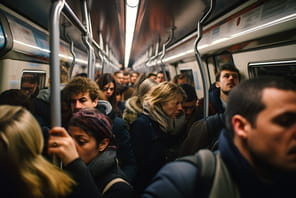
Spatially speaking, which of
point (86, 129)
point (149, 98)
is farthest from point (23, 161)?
point (149, 98)

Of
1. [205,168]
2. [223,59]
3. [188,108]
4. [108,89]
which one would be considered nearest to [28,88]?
[108,89]

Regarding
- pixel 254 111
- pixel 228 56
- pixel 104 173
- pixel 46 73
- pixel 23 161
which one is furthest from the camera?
pixel 46 73

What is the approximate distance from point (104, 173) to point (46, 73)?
2.58m

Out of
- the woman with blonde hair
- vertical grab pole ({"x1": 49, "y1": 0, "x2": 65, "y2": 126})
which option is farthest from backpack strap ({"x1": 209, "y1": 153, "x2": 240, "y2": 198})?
the woman with blonde hair

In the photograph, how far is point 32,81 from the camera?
2898 mm

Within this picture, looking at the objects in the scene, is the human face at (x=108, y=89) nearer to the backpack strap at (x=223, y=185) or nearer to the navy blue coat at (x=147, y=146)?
the navy blue coat at (x=147, y=146)

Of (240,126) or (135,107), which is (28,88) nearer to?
(135,107)

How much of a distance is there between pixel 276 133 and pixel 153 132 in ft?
3.88

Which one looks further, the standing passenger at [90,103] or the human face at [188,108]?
the human face at [188,108]

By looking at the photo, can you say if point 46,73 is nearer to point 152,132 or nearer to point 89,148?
point 152,132

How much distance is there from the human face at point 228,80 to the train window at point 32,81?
2357 mm

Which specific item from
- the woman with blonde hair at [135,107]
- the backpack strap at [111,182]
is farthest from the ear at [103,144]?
the woman with blonde hair at [135,107]

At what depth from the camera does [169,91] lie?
205cm

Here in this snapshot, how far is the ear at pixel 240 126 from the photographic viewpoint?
97 cm
